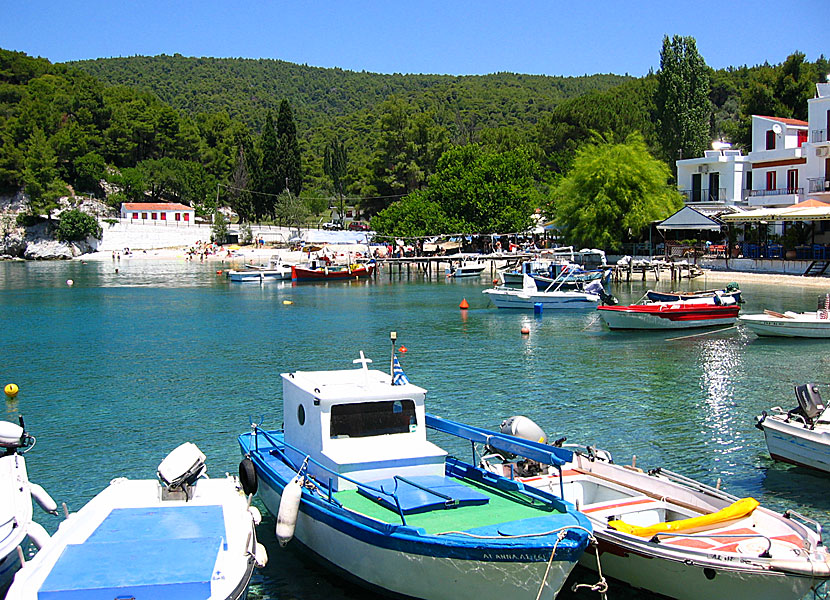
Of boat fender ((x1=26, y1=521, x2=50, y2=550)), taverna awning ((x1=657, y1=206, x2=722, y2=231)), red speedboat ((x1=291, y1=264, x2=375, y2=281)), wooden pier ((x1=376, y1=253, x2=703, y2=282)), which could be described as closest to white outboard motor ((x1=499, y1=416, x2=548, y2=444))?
boat fender ((x1=26, y1=521, x2=50, y2=550))

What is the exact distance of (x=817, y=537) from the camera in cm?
1103

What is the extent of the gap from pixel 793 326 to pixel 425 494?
26.5 m

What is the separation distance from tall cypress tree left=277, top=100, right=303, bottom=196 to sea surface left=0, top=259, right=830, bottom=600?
74.6 meters

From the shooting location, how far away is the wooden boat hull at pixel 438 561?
33.3 feet

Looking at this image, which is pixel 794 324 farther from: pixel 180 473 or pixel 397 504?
pixel 180 473

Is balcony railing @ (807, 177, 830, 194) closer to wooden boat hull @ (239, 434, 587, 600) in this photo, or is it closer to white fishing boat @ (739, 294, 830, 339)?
white fishing boat @ (739, 294, 830, 339)

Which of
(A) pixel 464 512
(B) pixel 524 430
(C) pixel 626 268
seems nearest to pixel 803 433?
(B) pixel 524 430

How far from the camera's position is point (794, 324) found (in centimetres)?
3341

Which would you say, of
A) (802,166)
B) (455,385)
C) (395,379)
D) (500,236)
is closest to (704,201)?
(802,166)

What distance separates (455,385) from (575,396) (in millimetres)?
4072

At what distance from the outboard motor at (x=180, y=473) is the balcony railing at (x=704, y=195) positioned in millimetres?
68772

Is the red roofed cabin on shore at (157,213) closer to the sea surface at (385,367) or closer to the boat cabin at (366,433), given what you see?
the sea surface at (385,367)

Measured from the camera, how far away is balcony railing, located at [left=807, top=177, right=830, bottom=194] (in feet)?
204

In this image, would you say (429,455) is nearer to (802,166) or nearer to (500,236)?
(802,166)
